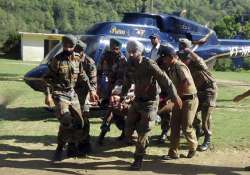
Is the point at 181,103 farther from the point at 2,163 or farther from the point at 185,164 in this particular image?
the point at 2,163

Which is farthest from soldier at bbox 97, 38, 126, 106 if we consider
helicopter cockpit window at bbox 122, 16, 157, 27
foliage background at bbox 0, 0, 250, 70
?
foliage background at bbox 0, 0, 250, 70

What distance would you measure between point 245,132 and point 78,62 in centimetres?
419

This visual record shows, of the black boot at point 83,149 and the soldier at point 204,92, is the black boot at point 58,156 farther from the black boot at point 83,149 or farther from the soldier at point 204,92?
the soldier at point 204,92

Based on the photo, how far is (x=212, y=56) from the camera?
13984mm

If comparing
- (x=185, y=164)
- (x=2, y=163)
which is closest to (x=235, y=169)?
(x=185, y=164)

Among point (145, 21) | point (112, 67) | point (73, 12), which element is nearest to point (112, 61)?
point (112, 67)

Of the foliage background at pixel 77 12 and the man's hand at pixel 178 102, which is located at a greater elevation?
the man's hand at pixel 178 102

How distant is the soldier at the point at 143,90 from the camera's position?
709 centimetres

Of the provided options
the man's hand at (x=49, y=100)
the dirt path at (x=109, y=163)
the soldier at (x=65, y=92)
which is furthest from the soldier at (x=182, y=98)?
the man's hand at (x=49, y=100)

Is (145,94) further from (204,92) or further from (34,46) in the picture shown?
(34,46)

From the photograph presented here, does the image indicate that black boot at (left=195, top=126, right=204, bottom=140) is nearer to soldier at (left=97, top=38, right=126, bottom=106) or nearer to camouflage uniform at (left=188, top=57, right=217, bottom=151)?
camouflage uniform at (left=188, top=57, right=217, bottom=151)

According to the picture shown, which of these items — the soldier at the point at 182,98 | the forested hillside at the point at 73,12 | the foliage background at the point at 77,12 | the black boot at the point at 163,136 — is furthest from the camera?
the forested hillside at the point at 73,12

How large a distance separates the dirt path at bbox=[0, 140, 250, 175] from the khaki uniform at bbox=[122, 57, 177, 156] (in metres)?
0.50

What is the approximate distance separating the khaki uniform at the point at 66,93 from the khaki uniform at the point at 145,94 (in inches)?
31.6
